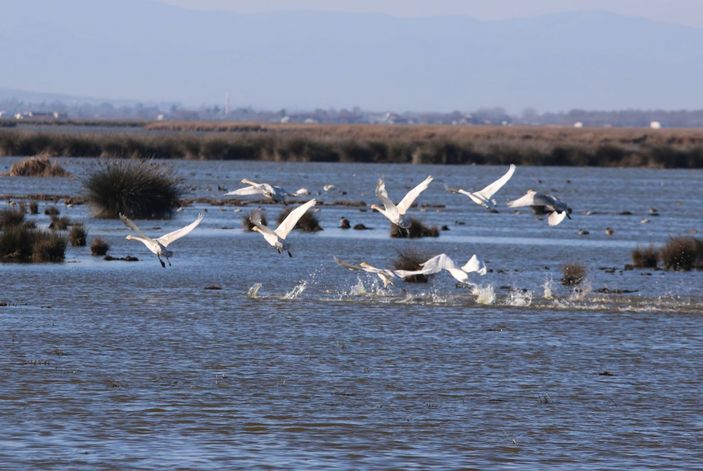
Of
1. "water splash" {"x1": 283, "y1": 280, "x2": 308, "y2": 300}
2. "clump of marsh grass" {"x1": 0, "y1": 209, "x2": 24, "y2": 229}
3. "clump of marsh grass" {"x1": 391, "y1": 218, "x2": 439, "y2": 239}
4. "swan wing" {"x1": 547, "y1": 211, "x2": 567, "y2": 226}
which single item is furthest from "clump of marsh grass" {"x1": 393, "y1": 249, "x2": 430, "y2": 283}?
"clump of marsh grass" {"x1": 0, "y1": 209, "x2": 24, "y2": 229}

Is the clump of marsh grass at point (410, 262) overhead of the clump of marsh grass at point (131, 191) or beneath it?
beneath

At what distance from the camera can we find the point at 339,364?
689 inches

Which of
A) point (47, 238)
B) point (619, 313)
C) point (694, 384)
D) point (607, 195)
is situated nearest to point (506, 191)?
point (607, 195)

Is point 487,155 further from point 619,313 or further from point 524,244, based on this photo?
point 619,313

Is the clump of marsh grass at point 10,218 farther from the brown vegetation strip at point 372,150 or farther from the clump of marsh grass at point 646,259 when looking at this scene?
the brown vegetation strip at point 372,150

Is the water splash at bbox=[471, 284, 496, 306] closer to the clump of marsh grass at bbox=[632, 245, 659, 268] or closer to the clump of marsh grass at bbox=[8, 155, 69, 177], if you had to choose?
the clump of marsh grass at bbox=[632, 245, 659, 268]

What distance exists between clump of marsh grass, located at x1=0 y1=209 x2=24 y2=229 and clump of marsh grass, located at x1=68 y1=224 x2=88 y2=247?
3.91ft

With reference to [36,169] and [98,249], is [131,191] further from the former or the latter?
[36,169]

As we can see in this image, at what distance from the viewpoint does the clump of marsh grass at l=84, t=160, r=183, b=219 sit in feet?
132

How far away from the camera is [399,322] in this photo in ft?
70.6

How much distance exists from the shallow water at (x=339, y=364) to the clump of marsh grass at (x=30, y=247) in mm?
468

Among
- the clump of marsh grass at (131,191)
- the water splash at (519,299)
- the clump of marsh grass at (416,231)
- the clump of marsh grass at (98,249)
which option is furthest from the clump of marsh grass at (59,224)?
the water splash at (519,299)

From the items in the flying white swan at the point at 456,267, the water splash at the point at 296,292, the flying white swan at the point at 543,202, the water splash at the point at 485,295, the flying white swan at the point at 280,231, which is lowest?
the water splash at the point at 296,292

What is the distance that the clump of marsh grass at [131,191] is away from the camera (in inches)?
1590
